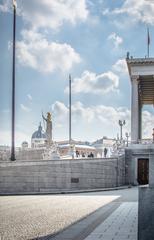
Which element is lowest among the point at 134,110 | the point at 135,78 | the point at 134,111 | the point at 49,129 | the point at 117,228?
the point at 117,228

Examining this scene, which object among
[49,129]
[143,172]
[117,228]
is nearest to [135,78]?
[49,129]

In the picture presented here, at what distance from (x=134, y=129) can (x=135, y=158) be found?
24.6ft

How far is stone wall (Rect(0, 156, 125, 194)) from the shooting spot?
1396 inches

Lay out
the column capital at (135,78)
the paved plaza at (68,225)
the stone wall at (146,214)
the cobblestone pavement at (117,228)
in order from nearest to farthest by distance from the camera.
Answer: the stone wall at (146,214)
the cobblestone pavement at (117,228)
the paved plaza at (68,225)
the column capital at (135,78)

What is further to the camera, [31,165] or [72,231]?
[31,165]

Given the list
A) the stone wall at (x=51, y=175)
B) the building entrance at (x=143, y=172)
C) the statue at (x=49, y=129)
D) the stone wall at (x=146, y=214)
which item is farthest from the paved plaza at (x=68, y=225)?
the statue at (x=49, y=129)

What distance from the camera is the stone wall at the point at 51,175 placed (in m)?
35.5

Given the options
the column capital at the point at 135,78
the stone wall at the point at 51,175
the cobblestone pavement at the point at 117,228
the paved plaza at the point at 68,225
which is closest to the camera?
the cobblestone pavement at the point at 117,228

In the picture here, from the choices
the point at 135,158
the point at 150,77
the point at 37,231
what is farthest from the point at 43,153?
the point at 37,231

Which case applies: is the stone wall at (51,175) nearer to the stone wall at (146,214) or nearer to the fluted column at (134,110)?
the fluted column at (134,110)

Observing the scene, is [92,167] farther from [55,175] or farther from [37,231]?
[37,231]

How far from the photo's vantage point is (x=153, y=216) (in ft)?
25.6

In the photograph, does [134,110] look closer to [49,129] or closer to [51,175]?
[49,129]

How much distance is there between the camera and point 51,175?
36438 millimetres
